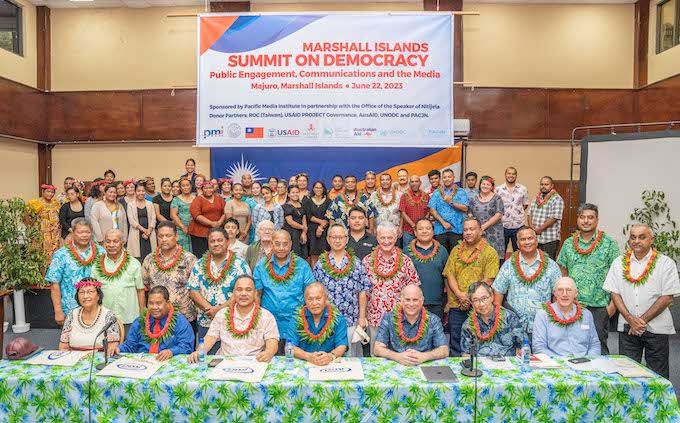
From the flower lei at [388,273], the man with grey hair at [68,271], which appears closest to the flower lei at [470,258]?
the flower lei at [388,273]

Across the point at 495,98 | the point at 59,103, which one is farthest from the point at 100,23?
the point at 495,98

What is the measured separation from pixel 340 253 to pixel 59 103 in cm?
706

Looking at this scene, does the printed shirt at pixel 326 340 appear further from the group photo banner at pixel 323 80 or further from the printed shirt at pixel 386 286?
the group photo banner at pixel 323 80

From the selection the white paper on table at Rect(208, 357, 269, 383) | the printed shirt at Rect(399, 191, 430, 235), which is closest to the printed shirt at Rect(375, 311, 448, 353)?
the white paper on table at Rect(208, 357, 269, 383)

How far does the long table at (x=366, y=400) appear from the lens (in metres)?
2.57

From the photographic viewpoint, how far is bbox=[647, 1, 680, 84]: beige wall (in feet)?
25.9

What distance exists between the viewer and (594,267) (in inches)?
158

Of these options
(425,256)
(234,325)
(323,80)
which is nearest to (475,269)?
(425,256)

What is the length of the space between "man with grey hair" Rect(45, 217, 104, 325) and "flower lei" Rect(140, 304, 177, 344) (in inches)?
37.3

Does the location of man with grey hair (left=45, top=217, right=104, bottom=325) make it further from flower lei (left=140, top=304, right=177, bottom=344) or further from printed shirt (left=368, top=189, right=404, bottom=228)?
printed shirt (left=368, top=189, right=404, bottom=228)

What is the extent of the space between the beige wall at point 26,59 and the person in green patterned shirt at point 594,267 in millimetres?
8078

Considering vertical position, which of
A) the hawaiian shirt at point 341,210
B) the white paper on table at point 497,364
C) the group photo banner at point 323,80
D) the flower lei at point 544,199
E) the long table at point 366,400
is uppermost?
the group photo banner at point 323,80

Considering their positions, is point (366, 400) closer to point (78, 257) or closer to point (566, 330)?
point (566, 330)

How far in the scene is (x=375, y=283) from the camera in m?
3.88
